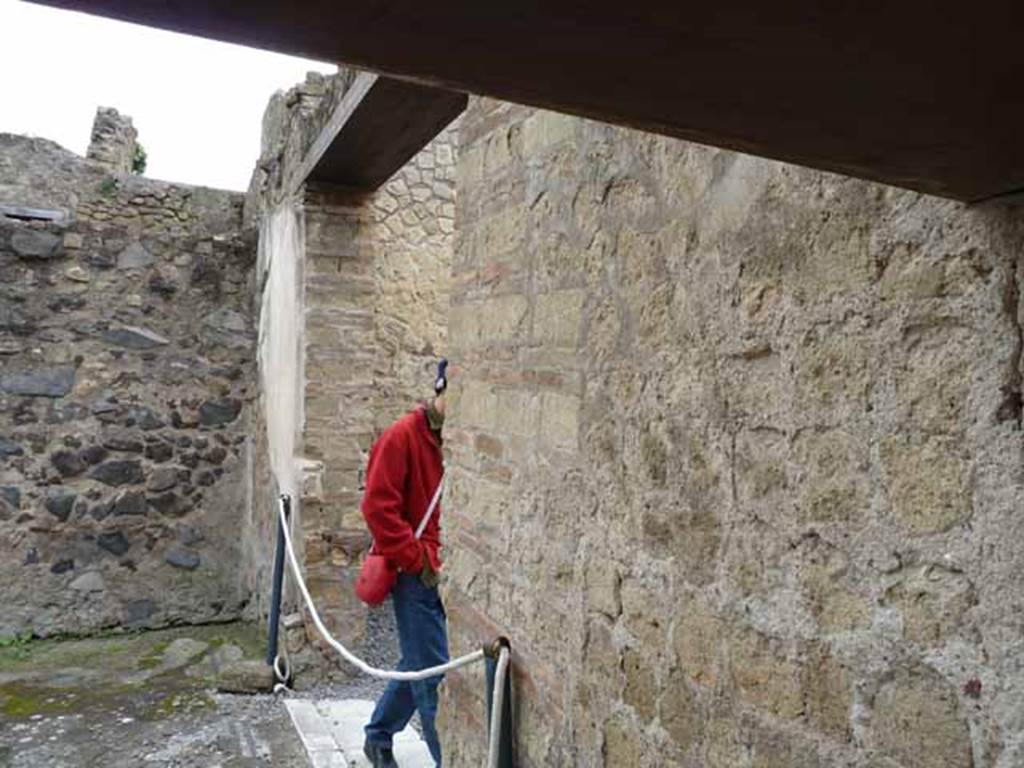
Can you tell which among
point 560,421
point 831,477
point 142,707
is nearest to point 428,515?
point 560,421

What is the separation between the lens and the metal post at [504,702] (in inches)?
85.5

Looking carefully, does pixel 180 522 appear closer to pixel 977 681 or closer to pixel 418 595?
pixel 418 595

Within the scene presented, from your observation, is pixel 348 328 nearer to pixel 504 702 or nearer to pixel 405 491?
pixel 405 491

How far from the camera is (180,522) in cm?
641

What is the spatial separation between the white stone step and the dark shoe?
0.24ft

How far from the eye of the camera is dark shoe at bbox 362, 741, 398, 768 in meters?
3.71

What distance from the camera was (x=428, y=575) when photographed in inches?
140

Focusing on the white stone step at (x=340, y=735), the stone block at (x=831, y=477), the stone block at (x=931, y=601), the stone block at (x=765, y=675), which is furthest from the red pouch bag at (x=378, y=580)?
the stone block at (x=931, y=601)

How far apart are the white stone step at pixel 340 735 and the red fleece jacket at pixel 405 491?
1.01 meters

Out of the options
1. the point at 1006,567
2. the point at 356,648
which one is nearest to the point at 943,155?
the point at 1006,567

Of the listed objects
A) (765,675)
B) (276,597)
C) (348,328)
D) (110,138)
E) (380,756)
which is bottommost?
(380,756)

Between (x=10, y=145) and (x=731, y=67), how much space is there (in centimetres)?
901

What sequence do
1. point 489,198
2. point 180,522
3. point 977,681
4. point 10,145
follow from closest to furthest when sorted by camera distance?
point 977,681 → point 489,198 → point 180,522 → point 10,145

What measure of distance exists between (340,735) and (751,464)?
3.44 m
